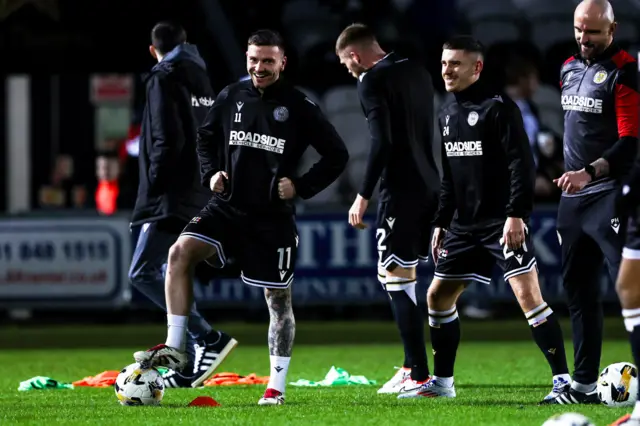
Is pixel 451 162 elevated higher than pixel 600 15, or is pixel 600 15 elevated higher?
pixel 600 15

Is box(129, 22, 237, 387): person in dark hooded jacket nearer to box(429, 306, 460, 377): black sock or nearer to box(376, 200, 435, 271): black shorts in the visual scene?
box(376, 200, 435, 271): black shorts

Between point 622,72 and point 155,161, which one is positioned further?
point 155,161

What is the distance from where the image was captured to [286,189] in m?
8.92

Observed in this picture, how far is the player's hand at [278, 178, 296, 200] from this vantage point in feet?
29.3

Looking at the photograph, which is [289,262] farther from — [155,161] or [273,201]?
[155,161]

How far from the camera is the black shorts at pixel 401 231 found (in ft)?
32.5

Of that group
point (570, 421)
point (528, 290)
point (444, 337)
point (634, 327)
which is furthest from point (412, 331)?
point (570, 421)

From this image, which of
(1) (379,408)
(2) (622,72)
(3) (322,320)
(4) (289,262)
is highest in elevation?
(2) (622,72)

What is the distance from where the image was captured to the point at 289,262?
901 cm

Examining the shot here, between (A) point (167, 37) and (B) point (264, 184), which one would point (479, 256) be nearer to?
(B) point (264, 184)

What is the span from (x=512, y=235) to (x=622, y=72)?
3.74ft

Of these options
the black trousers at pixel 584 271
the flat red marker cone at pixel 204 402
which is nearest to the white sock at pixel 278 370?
the flat red marker cone at pixel 204 402

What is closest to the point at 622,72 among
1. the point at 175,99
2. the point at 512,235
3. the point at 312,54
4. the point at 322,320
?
the point at 512,235

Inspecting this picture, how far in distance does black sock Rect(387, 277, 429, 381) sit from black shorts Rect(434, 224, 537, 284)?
2.18 ft
